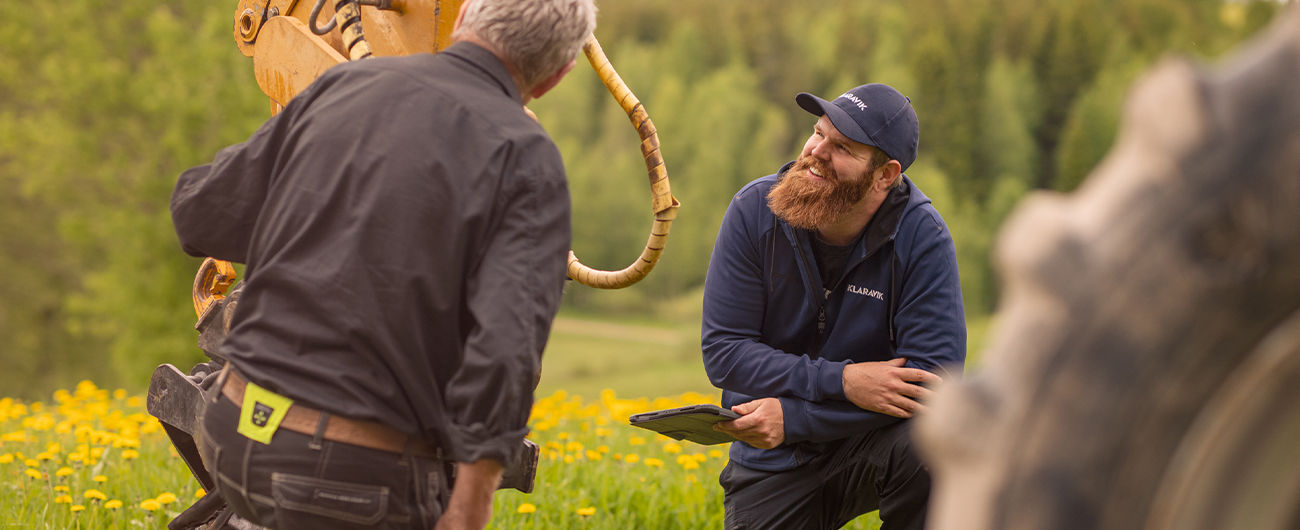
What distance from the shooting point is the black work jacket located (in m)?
2.12

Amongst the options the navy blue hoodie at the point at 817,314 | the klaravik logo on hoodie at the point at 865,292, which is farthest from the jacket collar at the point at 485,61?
the klaravik logo on hoodie at the point at 865,292

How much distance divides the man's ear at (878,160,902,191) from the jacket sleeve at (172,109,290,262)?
6.75 ft

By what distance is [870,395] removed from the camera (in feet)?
10.8

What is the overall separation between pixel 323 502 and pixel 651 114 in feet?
138

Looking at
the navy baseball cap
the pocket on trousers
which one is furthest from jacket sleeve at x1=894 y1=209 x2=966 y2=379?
the pocket on trousers

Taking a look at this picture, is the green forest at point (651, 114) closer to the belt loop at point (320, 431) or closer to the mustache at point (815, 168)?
the mustache at point (815, 168)

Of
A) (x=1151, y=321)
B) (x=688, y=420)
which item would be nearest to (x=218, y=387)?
(x=688, y=420)

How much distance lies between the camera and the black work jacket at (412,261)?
2.12 m

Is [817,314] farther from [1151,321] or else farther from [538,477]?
[1151,321]

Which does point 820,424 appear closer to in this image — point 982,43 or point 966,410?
point 966,410

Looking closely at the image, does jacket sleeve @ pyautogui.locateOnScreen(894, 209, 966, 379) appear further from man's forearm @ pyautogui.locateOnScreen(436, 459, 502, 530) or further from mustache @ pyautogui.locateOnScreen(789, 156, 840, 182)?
man's forearm @ pyautogui.locateOnScreen(436, 459, 502, 530)

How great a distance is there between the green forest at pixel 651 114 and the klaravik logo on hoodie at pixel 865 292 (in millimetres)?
13478

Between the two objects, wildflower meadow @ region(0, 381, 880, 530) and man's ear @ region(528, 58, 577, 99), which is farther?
wildflower meadow @ region(0, 381, 880, 530)

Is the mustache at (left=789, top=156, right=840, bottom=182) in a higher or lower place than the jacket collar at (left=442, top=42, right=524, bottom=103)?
lower
